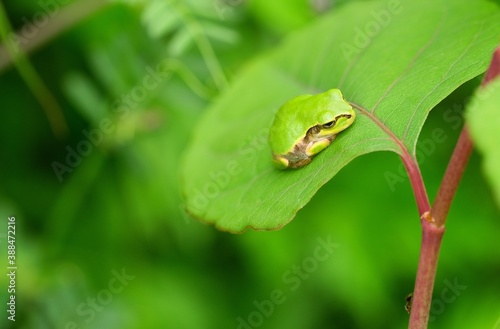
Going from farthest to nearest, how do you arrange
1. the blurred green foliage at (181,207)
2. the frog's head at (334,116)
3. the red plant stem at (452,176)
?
1. the blurred green foliage at (181,207)
2. the frog's head at (334,116)
3. the red plant stem at (452,176)

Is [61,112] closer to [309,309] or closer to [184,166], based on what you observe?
[184,166]

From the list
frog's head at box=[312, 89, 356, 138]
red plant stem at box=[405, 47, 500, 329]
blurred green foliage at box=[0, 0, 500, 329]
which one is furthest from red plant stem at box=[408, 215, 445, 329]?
blurred green foliage at box=[0, 0, 500, 329]

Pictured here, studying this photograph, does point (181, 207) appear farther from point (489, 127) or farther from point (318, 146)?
point (489, 127)

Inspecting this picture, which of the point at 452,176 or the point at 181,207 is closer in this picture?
the point at 452,176

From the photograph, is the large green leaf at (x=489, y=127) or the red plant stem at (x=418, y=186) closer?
the large green leaf at (x=489, y=127)

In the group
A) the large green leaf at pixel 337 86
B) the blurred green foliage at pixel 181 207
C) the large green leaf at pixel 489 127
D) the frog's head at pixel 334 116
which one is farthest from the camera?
the blurred green foliage at pixel 181 207

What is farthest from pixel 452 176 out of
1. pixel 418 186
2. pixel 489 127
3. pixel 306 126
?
pixel 306 126

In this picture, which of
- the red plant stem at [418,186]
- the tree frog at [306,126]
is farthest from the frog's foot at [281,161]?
the red plant stem at [418,186]

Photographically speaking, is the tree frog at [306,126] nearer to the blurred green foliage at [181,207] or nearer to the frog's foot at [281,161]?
the frog's foot at [281,161]
